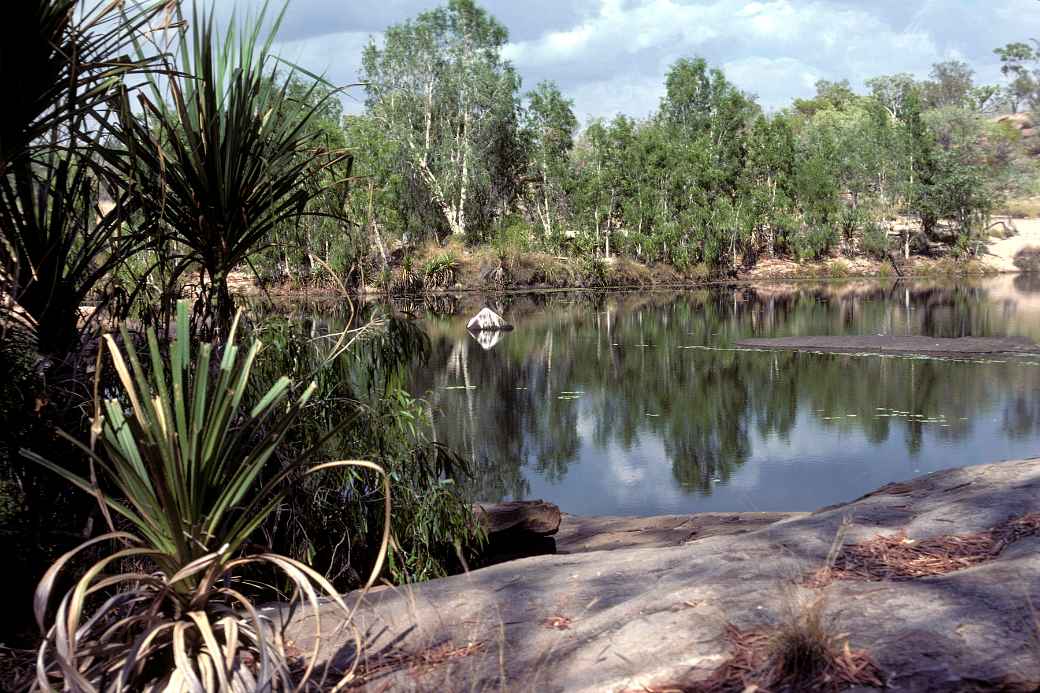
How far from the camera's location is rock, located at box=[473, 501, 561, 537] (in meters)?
6.41

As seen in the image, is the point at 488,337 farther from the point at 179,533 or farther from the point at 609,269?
the point at 179,533

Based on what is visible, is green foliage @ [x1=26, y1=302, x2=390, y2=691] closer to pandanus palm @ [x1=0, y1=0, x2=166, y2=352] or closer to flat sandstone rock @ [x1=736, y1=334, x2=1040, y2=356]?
pandanus palm @ [x1=0, y1=0, x2=166, y2=352]

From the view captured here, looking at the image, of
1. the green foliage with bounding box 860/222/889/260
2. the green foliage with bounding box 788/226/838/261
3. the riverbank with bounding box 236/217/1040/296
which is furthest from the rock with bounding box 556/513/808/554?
the green foliage with bounding box 860/222/889/260

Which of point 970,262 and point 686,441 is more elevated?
point 970,262

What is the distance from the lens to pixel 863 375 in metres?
14.6

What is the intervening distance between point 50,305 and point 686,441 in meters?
8.23

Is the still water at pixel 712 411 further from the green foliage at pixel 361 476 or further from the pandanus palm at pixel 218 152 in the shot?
the pandanus palm at pixel 218 152

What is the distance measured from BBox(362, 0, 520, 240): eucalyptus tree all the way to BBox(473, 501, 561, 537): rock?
29443 millimetres

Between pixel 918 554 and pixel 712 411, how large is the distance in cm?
923

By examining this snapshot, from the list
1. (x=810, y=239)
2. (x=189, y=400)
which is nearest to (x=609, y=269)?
(x=810, y=239)

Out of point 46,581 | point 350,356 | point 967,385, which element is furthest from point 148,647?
point 967,385

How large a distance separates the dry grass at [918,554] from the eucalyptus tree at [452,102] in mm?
32652

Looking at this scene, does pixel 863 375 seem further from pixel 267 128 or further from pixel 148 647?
pixel 148 647

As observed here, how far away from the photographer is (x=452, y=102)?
36562mm
